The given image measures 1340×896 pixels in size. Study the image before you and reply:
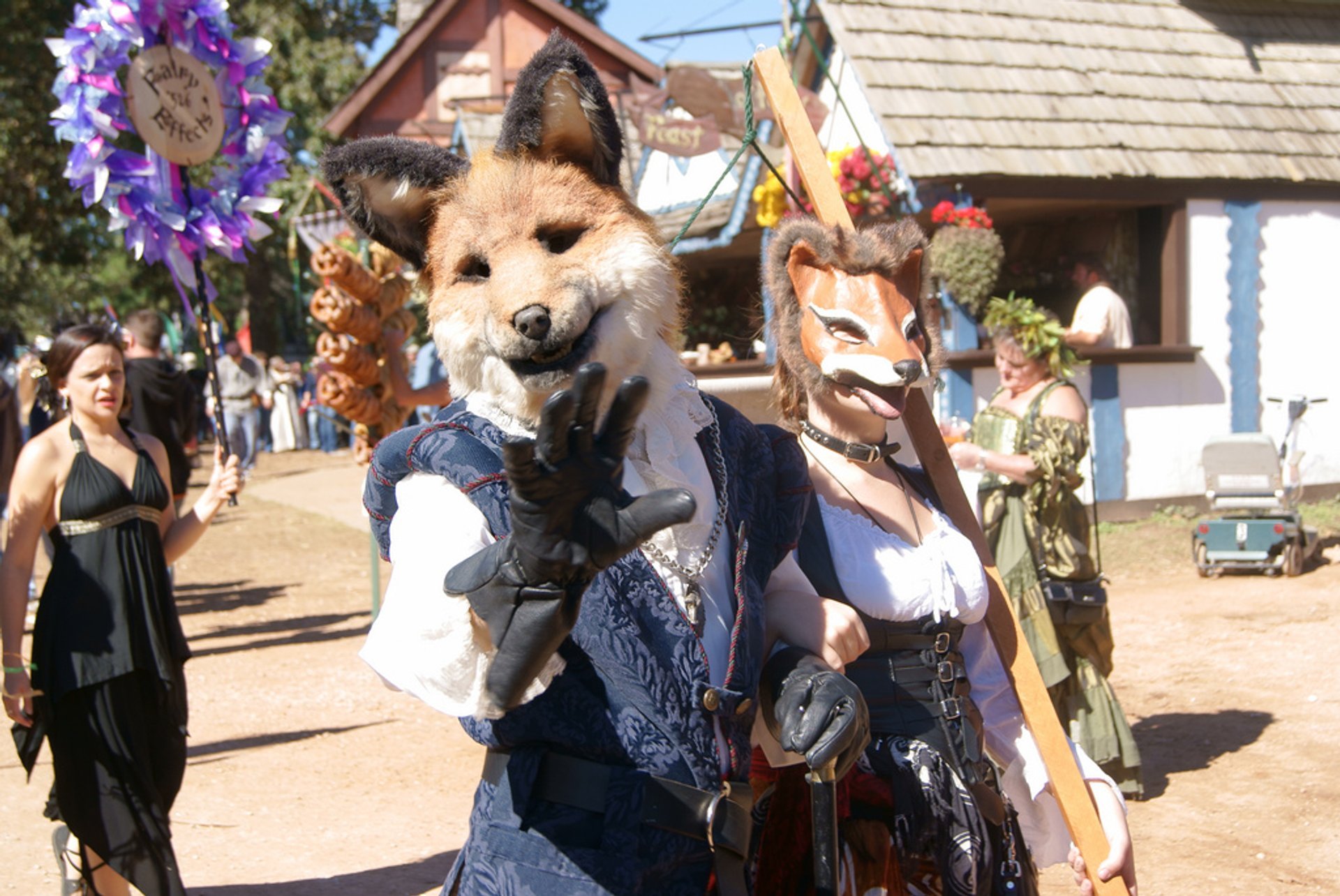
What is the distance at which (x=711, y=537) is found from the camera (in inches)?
73.5

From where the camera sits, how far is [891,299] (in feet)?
8.39

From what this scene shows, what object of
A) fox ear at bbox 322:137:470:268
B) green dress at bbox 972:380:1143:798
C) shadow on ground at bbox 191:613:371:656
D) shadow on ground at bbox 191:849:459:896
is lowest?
shadow on ground at bbox 191:613:371:656

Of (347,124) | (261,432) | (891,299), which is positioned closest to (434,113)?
(347,124)

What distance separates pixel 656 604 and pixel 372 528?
1.70 feet

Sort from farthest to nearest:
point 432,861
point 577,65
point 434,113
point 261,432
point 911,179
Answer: point 261,432 < point 434,113 < point 911,179 < point 432,861 < point 577,65

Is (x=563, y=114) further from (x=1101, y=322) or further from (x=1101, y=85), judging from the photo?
(x=1101, y=85)

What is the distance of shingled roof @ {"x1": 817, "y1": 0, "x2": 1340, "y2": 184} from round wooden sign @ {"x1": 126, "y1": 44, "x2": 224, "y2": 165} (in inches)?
224

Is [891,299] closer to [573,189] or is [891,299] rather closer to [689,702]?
[573,189]

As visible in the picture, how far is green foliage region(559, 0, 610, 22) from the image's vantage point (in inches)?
1027

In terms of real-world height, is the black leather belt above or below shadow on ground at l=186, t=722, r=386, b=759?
above

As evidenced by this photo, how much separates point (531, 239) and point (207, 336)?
2.80 metres

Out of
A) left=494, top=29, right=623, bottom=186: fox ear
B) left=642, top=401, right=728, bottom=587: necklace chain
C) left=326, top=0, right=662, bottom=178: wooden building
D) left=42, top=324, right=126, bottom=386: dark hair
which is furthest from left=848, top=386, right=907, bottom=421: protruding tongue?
left=326, top=0, right=662, bottom=178: wooden building

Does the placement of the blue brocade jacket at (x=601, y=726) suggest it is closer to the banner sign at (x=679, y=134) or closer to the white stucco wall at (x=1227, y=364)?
the banner sign at (x=679, y=134)

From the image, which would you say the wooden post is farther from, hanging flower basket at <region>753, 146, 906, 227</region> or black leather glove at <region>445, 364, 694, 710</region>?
hanging flower basket at <region>753, 146, 906, 227</region>
